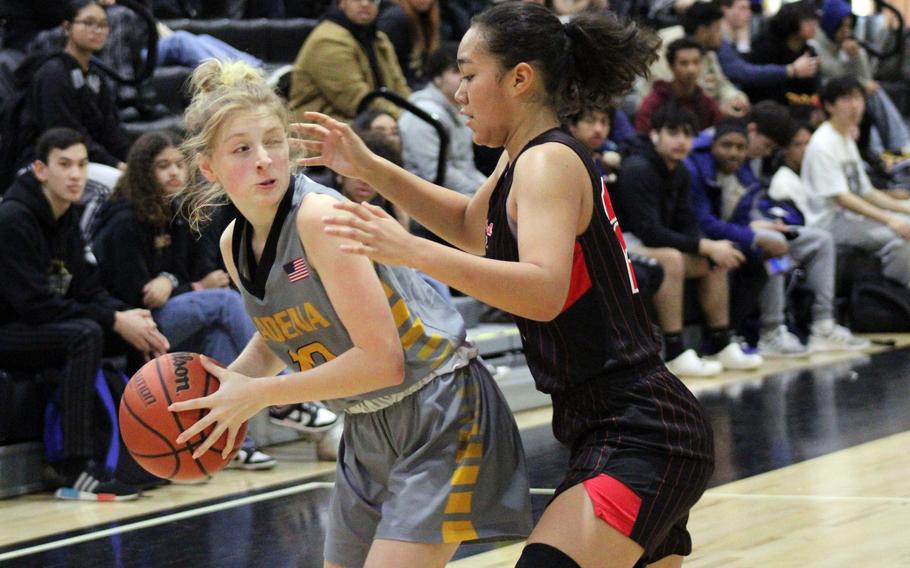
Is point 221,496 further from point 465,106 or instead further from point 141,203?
point 465,106

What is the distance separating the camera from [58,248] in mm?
5535

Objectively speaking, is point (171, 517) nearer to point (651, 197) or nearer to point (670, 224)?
point (651, 197)

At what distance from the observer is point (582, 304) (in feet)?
8.31

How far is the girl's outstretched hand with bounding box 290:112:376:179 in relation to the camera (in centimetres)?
282

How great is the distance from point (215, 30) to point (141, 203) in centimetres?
315

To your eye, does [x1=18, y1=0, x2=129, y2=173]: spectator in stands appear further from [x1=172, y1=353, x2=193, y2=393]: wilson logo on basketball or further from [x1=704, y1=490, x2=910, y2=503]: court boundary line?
[x1=172, y1=353, x2=193, y2=393]: wilson logo on basketball

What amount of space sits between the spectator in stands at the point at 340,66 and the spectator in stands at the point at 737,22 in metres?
4.30

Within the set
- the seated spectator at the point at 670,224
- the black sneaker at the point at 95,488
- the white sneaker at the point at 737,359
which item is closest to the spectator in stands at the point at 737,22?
the seated spectator at the point at 670,224

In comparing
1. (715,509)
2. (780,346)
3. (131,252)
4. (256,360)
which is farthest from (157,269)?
(780,346)

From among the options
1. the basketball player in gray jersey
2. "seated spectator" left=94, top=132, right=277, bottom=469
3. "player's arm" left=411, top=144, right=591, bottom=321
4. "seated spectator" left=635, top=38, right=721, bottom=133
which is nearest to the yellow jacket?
"seated spectator" left=94, top=132, right=277, bottom=469

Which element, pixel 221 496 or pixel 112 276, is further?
pixel 112 276

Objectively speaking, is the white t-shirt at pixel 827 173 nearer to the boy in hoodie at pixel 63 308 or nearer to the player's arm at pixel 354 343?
the boy in hoodie at pixel 63 308

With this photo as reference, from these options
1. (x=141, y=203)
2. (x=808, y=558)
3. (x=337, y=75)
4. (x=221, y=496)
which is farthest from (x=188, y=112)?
(x=337, y=75)

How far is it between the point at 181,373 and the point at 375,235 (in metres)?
0.75
